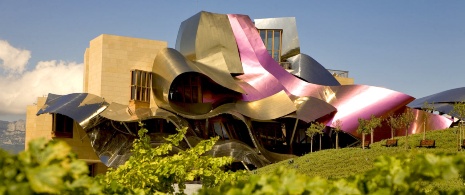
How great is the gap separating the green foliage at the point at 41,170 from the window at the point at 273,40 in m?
38.1

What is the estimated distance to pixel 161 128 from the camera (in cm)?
3075

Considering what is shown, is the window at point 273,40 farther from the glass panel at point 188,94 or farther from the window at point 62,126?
the window at point 62,126

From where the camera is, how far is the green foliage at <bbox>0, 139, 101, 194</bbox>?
2285 millimetres

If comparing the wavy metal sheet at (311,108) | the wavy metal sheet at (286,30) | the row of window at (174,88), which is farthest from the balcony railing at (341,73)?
the row of window at (174,88)

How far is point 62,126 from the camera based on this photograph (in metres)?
32.7

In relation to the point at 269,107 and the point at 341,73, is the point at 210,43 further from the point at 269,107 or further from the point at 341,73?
the point at 341,73

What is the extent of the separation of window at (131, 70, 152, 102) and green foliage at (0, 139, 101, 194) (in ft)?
95.2

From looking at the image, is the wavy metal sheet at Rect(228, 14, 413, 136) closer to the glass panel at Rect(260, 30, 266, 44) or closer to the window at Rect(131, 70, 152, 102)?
the glass panel at Rect(260, 30, 266, 44)

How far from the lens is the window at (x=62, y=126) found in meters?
32.4

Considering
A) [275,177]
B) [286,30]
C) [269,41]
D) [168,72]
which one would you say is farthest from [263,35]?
[275,177]

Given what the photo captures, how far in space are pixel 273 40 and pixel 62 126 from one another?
15.3m

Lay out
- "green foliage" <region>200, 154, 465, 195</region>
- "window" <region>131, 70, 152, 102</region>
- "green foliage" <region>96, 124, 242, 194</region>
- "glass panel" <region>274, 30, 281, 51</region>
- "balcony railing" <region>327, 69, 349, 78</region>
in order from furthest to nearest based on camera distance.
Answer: "balcony railing" <region>327, 69, 349, 78</region>
"glass panel" <region>274, 30, 281, 51</region>
"window" <region>131, 70, 152, 102</region>
"green foliage" <region>96, 124, 242, 194</region>
"green foliage" <region>200, 154, 465, 195</region>

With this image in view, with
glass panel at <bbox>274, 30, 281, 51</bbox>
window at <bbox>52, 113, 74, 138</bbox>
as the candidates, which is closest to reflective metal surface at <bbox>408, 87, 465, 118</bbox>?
glass panel at <bbox>274, 30, 281, 51</bbox>

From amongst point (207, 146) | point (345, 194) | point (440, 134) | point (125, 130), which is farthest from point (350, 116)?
point (345, 194)
